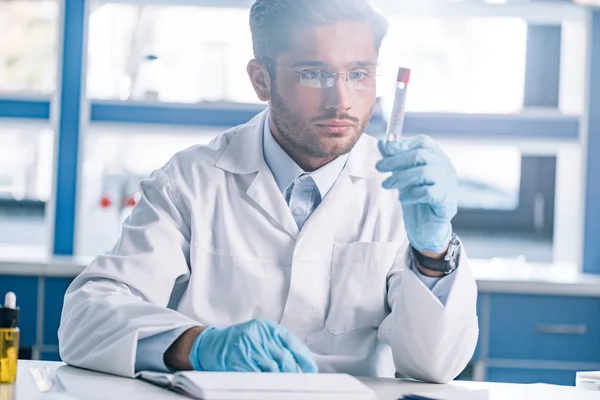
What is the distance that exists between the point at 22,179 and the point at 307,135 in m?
2.31

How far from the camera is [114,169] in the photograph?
3.77 meters

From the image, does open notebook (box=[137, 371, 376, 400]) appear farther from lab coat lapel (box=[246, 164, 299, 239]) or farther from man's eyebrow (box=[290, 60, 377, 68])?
man's eyebrow (box=[290, 60, 377, 68])

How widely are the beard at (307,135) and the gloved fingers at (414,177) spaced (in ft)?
0.89

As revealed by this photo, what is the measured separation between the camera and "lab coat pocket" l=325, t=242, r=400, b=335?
183cm

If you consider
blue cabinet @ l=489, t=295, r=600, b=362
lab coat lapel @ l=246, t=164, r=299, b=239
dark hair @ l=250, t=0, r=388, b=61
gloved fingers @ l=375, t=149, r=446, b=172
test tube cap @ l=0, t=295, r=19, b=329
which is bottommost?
blue cabinet @ l=489, t=295, r=600, b=362

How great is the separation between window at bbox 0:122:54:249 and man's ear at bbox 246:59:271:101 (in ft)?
6.47

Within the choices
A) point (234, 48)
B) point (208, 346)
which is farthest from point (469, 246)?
point (208, 346)

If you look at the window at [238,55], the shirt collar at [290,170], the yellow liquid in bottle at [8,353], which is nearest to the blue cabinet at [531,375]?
the window at [238,55]

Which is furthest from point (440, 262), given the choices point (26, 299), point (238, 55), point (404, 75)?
point (238, 55)

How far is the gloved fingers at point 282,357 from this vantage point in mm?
1477

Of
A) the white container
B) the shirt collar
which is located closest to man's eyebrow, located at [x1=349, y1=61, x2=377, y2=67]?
the shirt collar

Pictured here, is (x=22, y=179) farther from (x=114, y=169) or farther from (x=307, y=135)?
(x=307, y=135)

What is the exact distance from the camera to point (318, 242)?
186 centimetres

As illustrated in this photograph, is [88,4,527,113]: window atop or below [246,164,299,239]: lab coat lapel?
atop
